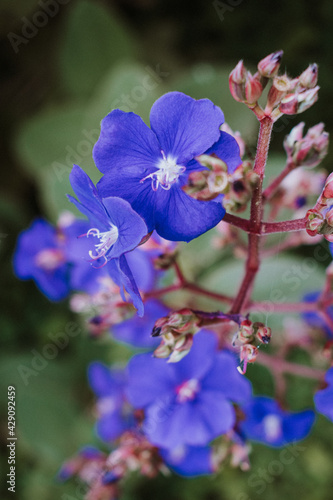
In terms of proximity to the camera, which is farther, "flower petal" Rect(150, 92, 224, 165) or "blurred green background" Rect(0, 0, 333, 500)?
"blurred green background" Rect(0, 0, 333, 500)

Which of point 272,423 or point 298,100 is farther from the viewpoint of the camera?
point 272,423

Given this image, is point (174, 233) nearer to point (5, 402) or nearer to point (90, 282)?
point (90, 282)

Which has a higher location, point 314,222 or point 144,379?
point 314,222

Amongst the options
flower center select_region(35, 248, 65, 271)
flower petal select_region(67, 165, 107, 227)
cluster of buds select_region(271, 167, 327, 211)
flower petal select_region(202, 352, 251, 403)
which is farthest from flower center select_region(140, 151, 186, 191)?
flower center select_region(35, 248, 65, 271)

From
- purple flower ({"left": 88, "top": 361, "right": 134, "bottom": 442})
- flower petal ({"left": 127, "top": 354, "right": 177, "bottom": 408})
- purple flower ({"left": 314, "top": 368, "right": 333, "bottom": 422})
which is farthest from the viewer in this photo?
purple flower ({"left": 88, "top": 361, "right": 134, "bottom": 442})

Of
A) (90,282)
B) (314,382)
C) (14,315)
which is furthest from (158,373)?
(14,315)

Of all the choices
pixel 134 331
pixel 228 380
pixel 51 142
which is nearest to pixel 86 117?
pixel 51 142

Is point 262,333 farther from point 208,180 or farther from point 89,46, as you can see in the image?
point 89,46

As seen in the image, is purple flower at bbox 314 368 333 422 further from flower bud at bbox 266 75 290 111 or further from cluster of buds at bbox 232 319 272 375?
flower bud at bbox 266 75 290 111
